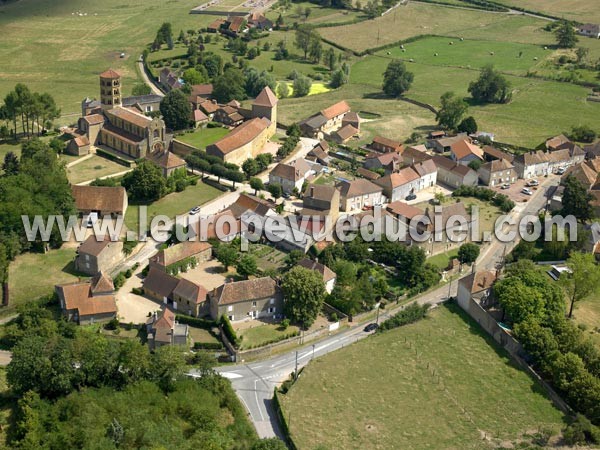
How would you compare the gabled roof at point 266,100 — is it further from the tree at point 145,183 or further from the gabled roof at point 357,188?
the tree at point 145,183

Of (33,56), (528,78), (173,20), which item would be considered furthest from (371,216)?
(173,20)

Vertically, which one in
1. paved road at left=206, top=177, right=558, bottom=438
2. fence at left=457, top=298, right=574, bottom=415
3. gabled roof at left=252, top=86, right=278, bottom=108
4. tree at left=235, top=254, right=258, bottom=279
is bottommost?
paved road at left=206, top=177, right=558, bottom=438

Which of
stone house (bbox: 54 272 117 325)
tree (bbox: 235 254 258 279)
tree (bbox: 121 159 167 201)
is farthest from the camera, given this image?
tree (bbox: 121 159 167 201)

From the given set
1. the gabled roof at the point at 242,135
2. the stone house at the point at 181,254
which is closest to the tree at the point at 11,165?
the gabled roof at the point at 242,135

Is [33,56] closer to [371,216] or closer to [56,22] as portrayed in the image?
[56,22]

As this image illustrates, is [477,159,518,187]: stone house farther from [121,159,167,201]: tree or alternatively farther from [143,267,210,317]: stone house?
[143,267,210,317]: stone house

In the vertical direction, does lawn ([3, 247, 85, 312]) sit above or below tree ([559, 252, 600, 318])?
below

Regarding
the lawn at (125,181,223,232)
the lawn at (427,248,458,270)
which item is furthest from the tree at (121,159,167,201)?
the lawn at (427,248,458,270)
